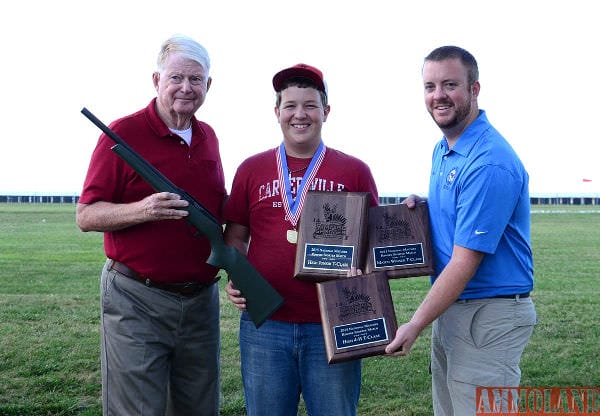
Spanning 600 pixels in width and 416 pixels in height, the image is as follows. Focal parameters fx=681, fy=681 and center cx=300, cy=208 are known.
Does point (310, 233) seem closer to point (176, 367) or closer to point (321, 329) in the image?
point (321, 329)

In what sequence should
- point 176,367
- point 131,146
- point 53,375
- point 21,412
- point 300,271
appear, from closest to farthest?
1. point 300,271
2. point 131,146
3. point 176,367
4. point 21,412
5. point 53,375

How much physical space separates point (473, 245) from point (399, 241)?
51cm

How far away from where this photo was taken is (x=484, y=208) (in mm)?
3559

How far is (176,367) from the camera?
4.55 metres

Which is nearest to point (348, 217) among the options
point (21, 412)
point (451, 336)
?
point (451, 336)

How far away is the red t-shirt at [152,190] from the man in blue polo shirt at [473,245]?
4.70 ft

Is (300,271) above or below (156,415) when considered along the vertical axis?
above

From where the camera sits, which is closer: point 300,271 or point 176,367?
point 300,271

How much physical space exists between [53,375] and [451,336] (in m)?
4.93

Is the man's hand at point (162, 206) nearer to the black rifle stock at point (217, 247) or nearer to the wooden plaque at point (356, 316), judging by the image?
the black rifle stock at point (217, 247)

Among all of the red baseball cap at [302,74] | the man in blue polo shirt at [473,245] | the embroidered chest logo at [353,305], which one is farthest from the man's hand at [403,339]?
the red baseball cap at [302,74]

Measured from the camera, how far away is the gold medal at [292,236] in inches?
157

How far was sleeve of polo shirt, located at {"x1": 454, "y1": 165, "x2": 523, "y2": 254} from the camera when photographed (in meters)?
3.54

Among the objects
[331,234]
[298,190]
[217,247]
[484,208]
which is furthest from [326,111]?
[484,208]
